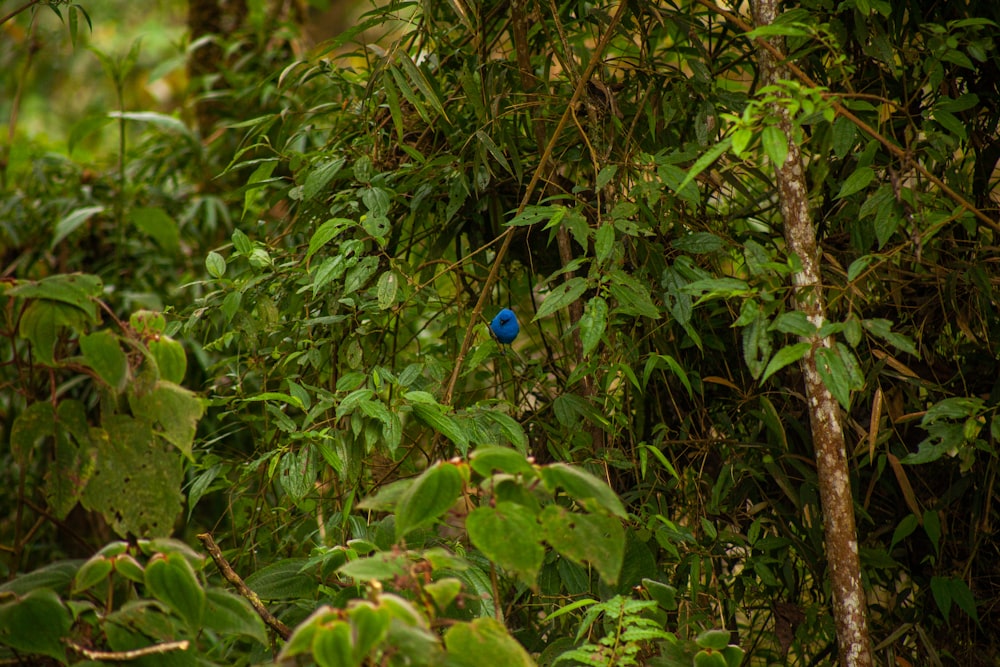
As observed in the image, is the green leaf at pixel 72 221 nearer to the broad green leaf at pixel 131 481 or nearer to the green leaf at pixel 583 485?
the broad green leaf at pixel 131 481

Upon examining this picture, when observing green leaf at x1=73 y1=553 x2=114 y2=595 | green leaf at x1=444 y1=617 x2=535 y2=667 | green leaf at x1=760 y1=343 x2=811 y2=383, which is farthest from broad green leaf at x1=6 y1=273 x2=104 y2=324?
green leaf at x1=760 y1=343 x2=811 y2=383

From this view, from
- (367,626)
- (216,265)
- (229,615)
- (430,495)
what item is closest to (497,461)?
(430,495)

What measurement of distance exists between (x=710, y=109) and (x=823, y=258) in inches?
11.3

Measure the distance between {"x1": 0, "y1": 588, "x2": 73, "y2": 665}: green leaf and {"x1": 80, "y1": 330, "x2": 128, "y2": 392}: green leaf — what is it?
0.19 metres

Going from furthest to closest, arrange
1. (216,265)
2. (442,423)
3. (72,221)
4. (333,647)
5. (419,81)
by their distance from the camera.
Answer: (72,221), (216,265), (419,81), (442,423), (333,647)

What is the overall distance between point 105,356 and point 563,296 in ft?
1.93

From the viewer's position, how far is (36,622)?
2.54ft

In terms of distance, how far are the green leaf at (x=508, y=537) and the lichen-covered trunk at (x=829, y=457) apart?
22.0 inches

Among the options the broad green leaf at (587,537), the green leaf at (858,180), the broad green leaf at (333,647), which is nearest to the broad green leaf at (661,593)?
the broad green leaf at (587,537)

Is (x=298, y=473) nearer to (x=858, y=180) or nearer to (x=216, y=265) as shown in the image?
(x=216, y=265)

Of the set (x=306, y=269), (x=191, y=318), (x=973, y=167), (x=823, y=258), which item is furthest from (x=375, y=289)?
(x=973, y=167)

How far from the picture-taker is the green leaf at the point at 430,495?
0.77 meters

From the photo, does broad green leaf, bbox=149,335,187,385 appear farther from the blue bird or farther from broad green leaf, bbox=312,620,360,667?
the blue bird

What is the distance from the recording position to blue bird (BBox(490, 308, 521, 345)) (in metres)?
1.33
